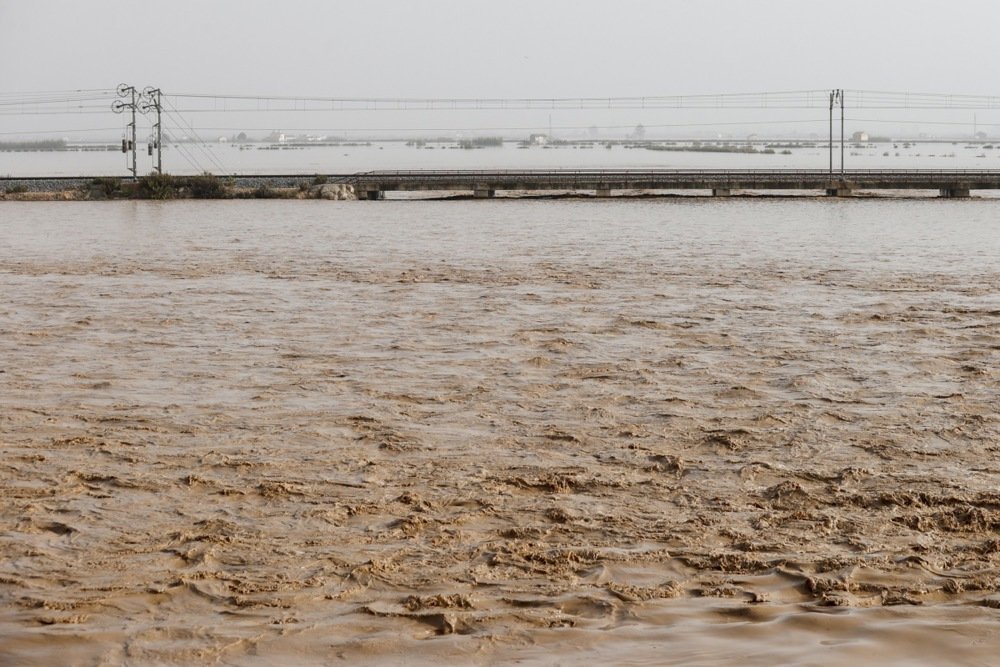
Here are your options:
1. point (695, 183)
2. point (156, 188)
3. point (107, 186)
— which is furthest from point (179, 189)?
point (695, 183)

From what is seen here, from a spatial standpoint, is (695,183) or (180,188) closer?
(695,183)

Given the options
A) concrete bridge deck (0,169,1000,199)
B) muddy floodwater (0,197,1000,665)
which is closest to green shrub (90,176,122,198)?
concrete bridge deck (0,169,1000,199)

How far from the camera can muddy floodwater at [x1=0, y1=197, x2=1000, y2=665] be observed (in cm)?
571

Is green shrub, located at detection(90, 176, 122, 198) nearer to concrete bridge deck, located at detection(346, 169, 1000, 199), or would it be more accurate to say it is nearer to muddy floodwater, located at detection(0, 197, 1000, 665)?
concrete bridge deck, located at detection(346, 169, 1000, 199)

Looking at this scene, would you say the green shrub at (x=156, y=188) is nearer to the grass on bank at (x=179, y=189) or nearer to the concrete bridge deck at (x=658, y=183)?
the grass on bank at (x=179, y=189)

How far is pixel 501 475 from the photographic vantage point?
8.55 meters

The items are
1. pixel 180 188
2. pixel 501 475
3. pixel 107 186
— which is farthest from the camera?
pixel 180 188

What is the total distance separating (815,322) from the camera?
639 inches

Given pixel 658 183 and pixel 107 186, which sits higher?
pixel 107 186

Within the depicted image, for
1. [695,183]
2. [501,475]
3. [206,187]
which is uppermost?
[206,187]

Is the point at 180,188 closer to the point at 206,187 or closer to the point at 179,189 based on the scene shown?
the point at 179,189

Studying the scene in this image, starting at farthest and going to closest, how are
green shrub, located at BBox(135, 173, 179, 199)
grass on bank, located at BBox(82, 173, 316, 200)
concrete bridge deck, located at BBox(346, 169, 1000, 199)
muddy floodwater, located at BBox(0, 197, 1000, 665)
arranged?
green shrub, located at BBox(135, 173, 179, 199) < grass on bank, located at BBox(82, 173, 316, 200) < concrete bridge deck, located at BBox(346, 169, 1000, 199) < muddy floodwater, located at BBox(0, 197, 1000, 665)

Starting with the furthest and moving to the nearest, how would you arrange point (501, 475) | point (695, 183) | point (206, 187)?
point (206, 187), point (695, 183), point (501, 475)

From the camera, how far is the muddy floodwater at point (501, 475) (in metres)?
5.71
